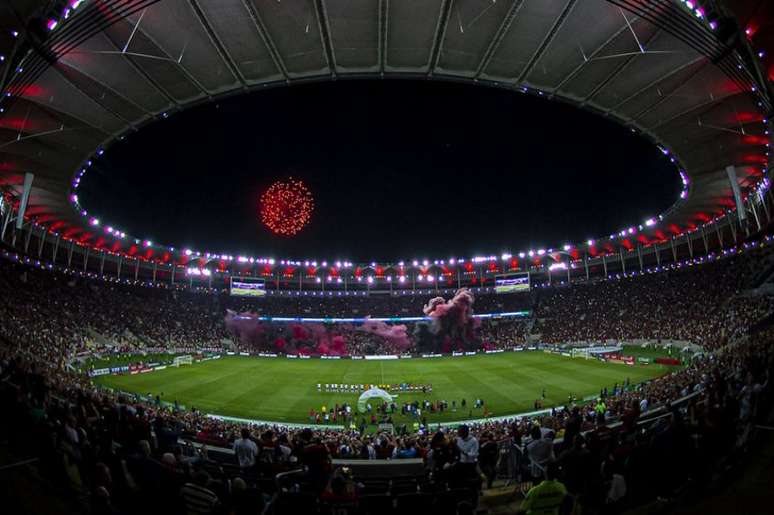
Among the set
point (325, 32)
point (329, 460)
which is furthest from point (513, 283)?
point (329, 460)

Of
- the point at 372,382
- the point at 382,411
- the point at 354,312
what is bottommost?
the point at 382,411

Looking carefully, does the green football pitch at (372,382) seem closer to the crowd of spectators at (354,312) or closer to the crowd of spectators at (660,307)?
the crowd of spectators at (660,307)

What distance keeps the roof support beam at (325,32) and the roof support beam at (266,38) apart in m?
1.97

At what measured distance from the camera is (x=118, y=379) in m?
39.8

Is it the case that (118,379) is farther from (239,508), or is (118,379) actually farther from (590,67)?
(590,67)

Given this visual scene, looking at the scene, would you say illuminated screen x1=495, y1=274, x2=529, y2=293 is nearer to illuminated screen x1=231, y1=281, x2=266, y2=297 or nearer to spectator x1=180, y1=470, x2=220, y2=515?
illuminated screen x1=231, y1=281, x2=266, y2=297

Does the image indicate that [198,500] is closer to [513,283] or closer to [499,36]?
[499,36]

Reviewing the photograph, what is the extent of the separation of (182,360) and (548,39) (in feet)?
179

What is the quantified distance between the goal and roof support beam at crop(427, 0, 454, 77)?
4892 cm

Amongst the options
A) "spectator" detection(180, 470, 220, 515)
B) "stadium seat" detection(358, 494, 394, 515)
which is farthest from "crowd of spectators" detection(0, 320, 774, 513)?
"stadium seat" detection(358, 494, 394, 515)

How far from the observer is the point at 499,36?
16.5m

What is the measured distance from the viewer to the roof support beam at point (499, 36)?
15102 millimetres

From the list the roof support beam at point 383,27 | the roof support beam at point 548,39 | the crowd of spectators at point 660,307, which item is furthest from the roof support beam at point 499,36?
the crowd of spectators at point 660,307

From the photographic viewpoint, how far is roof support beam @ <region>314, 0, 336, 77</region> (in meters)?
15.1
